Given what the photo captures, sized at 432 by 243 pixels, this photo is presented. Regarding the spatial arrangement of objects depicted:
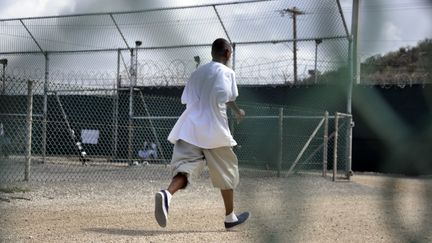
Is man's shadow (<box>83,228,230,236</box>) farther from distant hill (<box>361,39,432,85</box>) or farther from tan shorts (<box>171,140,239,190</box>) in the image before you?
distant hill (<box>361,39,432,85</box>)

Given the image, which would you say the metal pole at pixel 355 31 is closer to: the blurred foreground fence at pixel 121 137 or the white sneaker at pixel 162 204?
the white sneaker at pixel 162 204

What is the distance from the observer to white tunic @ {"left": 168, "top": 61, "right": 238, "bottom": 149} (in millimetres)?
3430

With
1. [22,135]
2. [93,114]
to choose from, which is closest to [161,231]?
[22,135]

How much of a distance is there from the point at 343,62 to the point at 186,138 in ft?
9.71

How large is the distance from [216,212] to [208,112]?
2197 mm

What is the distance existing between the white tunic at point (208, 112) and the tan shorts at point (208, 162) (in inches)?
4.0

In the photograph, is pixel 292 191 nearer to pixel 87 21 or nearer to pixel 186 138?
pixel 87 21

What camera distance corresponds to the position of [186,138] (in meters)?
3.86

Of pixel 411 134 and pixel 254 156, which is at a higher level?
pixel 411 134

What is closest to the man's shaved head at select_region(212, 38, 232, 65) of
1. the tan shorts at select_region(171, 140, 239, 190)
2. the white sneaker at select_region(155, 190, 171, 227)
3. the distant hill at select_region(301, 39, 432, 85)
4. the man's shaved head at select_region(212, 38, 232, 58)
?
the man's shaved head at select_region(212, 38, 232, 58)

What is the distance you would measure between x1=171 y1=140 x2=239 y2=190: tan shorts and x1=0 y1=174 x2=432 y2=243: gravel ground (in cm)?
35

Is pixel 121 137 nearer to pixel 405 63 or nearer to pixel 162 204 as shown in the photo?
pixel 162 204

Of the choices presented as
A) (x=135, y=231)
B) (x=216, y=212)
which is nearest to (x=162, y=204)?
(x=135, y=231)

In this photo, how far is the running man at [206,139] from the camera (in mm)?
3525
